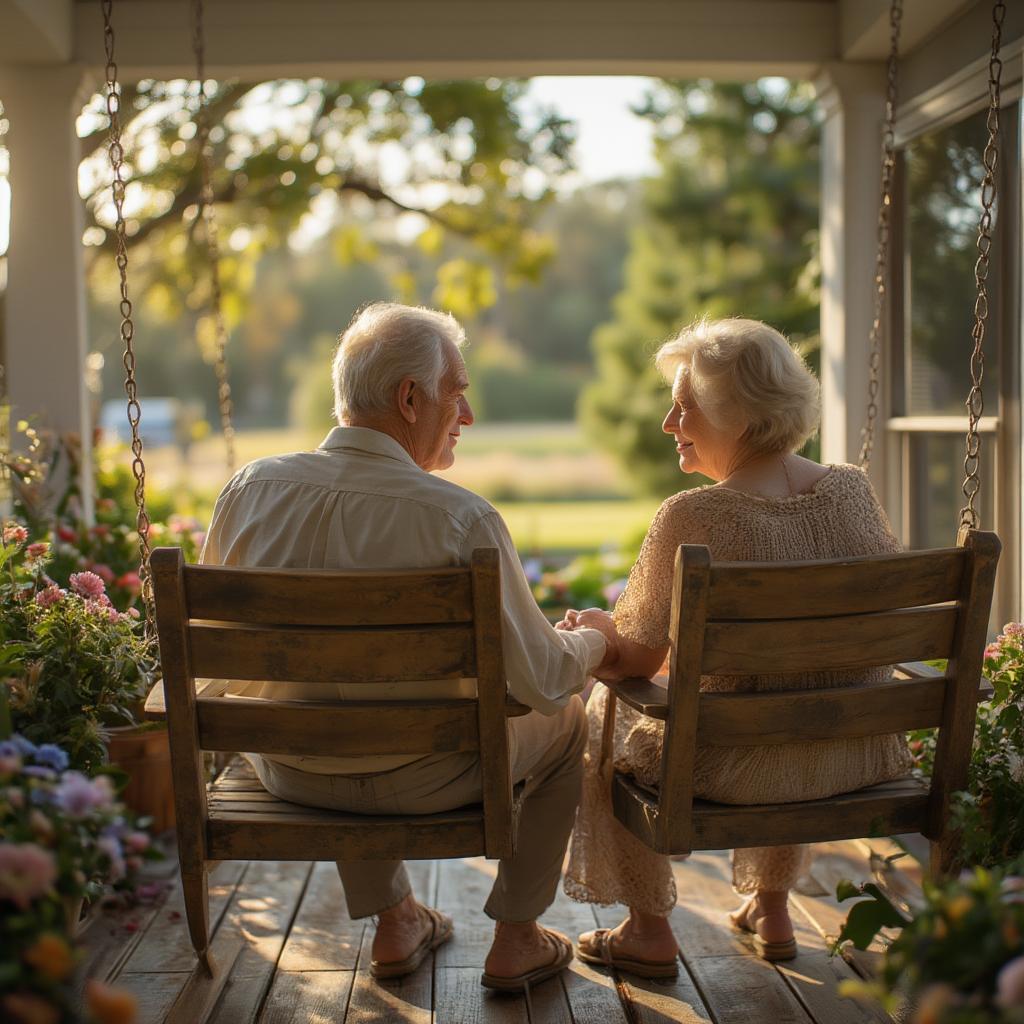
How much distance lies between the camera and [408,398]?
2.44m

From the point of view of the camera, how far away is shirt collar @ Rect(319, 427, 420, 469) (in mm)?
2361

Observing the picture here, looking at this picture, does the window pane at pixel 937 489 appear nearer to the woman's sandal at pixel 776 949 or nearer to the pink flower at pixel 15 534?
the woman's sandal at pixel 776 949

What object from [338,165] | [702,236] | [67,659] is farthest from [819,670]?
[702,236]

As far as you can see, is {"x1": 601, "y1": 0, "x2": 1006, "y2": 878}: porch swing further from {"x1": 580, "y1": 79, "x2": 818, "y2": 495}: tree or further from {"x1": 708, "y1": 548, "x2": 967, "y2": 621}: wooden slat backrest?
{"x1": 580, "y1": 79, "x2": 818, "y2": 495}: tree

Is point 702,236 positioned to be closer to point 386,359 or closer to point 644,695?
point 386,359

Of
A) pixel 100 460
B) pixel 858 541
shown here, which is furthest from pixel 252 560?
pixel 100 460

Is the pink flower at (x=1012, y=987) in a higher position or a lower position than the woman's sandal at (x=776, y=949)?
higher

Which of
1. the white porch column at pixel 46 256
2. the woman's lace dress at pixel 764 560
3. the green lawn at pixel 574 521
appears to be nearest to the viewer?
the woman's lace dress at pixel 764 560

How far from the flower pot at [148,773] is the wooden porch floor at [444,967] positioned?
323mm

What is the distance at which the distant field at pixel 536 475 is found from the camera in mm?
16016

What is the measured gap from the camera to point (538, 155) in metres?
6.14

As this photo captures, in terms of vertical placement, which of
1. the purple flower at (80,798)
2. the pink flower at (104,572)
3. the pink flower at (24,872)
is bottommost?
the pink flower at (24,872)

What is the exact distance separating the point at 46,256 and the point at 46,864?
112 inches

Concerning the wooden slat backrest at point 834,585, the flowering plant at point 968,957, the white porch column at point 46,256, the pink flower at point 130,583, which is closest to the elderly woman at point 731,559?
the wooden slat backrest at point 834,585
